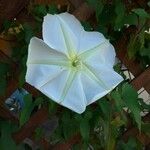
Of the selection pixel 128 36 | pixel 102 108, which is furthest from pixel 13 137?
pixel 128 36

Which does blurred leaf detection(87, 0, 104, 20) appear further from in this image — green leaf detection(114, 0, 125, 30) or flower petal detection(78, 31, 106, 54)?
flower petal detection(78, 31, 106, 54)

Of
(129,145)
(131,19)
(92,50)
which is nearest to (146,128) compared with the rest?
(129,145)

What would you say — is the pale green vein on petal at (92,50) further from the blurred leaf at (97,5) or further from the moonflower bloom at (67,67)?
the blurred leaf at (97,5)

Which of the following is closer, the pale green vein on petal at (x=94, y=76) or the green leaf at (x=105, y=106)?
the pale green vein on petal at (x=94, y=76)

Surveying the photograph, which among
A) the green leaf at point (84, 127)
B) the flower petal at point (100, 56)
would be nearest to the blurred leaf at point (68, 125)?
the green leaf at point (84, 127)

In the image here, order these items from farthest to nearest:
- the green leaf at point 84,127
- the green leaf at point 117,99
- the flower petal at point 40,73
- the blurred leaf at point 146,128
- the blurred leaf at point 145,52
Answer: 1. the blurred leaf at point 146,128
2. the blurred leaf at point 145,52
3. the green leaf at point 84,127
4. the green leaf at point 117,99
5. the flower petal at point 40,73

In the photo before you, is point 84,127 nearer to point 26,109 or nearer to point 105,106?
point 105,106

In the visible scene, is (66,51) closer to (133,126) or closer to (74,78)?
(74,78)

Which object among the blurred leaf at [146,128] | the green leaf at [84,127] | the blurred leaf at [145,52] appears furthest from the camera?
the blurred leaf at [146,128]
